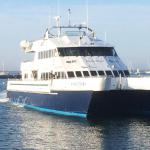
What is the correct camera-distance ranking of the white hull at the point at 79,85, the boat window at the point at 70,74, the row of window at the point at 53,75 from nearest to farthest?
the white hull at the point at 79,85
the boat window at the point at 70,74
the row of window at the point at 53,75

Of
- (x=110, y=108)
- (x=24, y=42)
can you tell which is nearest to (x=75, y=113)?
(x=110, y=108)

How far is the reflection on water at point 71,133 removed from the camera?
26812mm

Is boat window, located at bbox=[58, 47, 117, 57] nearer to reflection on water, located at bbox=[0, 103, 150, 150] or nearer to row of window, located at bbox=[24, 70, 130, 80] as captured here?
row of window, located at bbox=[24, 70, 130, 80]

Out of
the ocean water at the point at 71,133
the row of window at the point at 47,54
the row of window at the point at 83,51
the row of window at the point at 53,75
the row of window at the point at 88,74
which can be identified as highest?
the row of window at the point at 83,51

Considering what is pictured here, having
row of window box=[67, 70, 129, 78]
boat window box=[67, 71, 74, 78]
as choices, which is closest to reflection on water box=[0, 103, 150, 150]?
boat window box=[67, 71, 74, 78]

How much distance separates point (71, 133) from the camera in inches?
1196

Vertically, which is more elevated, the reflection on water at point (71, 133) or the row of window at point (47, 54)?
the row of window at point (47, 54)

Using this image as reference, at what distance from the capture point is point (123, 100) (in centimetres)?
3688

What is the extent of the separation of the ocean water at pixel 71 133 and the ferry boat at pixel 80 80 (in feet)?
3.48

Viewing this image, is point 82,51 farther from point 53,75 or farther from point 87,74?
point 53,75

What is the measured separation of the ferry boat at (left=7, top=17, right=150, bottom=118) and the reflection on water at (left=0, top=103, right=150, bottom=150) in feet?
3.69

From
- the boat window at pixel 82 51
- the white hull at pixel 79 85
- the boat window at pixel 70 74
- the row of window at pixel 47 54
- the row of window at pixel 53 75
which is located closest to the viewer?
the white hull at pixel 79 85

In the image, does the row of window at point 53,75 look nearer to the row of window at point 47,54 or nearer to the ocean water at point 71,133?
the row of window at point 47,54

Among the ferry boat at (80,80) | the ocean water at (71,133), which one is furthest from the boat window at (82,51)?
the ocean water at (71,133)
